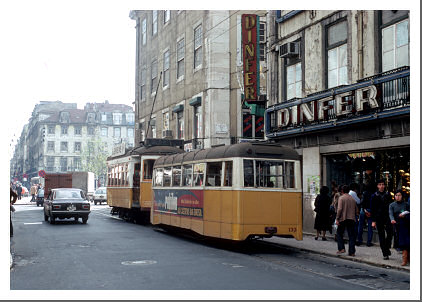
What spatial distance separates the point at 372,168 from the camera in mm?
Answer: 16891

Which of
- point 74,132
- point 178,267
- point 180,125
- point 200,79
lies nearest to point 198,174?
point 178,267

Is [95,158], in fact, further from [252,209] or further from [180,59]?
[252,209]

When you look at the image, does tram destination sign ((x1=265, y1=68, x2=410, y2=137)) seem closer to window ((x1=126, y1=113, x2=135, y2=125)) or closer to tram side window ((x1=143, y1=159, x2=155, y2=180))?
tram side window ((x1=143, y1=159, x2=155, y2=180))

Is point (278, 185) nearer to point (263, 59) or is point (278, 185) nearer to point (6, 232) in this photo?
point (6, 232)

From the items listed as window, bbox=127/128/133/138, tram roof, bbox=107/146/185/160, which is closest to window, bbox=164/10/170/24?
tram roof, bbox=107/146/185/160

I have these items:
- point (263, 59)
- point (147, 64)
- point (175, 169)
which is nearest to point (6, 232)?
point (175, 169)

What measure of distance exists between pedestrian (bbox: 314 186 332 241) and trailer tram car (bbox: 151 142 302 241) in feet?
8.70

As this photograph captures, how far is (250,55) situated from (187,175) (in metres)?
8.17

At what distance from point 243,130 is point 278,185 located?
14843mm

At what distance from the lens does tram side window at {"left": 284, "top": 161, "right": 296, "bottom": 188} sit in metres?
15.0

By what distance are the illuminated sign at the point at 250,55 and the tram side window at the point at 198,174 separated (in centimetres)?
770

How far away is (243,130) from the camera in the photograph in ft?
97.0

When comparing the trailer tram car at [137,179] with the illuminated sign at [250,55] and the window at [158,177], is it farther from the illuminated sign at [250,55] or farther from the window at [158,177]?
the illuminated sign at [250,55]

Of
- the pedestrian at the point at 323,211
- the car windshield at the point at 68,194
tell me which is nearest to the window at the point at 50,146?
the car windshield at the point at 68,194
